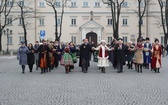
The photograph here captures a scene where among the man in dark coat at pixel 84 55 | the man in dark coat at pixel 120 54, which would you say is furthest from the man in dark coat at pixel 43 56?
the man in dark coat at pixel 120 54

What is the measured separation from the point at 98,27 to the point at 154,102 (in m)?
63.2

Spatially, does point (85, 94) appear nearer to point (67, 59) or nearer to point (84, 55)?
point (67, 59)

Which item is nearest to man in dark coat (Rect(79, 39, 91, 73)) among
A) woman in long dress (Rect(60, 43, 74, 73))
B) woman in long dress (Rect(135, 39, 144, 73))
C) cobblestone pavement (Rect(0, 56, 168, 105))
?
woman in long dress (Rect(60, 43, 74, 73))

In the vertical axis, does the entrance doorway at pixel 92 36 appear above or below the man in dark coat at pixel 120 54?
above

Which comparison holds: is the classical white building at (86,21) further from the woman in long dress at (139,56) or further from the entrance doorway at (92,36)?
the woman in long dress at (139,56)

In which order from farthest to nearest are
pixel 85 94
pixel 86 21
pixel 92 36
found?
pixel 86 21, pixel 92 36, pixel 85 94

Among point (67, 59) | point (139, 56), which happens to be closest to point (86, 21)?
point (139, 56)

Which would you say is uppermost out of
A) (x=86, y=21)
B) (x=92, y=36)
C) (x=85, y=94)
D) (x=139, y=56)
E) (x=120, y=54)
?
(x=86, y=21)

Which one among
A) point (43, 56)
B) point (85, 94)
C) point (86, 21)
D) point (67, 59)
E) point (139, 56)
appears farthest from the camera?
point (86, 21)

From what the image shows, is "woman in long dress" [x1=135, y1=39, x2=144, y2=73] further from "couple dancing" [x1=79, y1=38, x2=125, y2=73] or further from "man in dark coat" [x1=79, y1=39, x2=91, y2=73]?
"man in dark coat" [x1=79, y1=39, x2=91, y2=73]

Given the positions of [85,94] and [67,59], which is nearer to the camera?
[85,94]

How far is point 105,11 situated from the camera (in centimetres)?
7531

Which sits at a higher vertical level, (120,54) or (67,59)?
(120,54)

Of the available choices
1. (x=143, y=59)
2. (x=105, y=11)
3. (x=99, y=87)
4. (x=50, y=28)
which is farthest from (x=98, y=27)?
(x=99, y=87)
